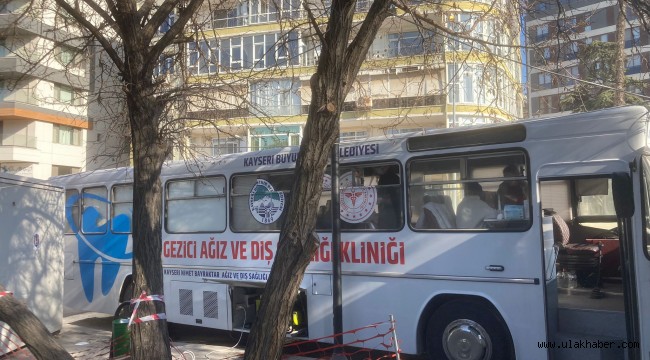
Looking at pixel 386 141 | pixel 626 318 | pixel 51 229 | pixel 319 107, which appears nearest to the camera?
pixel 319 107

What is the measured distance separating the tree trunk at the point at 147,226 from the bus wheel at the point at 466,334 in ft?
10.4

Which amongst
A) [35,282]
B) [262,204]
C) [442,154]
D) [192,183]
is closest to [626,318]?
[442,154]

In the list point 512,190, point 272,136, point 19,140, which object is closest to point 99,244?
point 272,136

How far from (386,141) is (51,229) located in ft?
19.2

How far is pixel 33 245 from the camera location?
9023 millimetres

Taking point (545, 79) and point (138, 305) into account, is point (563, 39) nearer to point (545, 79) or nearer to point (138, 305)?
point (545, 79)

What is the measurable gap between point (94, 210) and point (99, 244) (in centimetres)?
69

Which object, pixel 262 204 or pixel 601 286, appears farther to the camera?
pixel 262 204

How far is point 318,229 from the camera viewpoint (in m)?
7.96

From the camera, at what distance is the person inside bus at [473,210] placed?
6.61m

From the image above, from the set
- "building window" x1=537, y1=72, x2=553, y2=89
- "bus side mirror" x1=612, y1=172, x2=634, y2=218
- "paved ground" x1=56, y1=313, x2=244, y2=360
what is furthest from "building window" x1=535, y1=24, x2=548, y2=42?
"paved ground" x1=56, y1=313, x2=244, y2=360

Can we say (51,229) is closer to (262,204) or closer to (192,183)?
(192,183)

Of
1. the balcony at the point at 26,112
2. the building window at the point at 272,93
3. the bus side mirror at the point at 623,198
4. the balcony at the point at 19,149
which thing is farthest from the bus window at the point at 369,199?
the balcony at the point at 19,149

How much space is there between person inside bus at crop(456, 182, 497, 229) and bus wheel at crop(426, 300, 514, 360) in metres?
0.91
